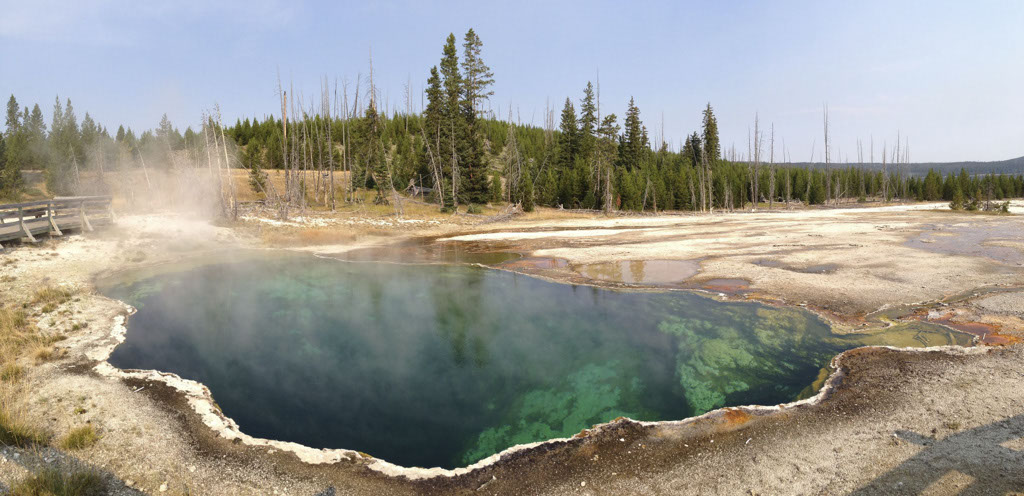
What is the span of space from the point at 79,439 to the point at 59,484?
1470mm

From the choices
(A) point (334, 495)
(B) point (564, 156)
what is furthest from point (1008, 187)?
(A) point (334, 495)

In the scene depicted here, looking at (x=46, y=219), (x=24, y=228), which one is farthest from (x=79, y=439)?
(x=46, y=219)

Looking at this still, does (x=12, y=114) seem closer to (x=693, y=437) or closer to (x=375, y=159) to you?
(x=375, y=159)

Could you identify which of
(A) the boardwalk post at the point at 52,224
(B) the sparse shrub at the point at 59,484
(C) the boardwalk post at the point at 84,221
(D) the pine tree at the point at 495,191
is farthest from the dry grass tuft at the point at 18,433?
(D) the pine tree at the point at 495,191

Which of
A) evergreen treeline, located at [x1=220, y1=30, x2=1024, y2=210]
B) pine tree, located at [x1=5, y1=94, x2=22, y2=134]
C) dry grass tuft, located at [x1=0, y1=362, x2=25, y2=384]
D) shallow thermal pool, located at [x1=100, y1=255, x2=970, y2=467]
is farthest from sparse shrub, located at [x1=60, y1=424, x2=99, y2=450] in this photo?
pine tree, located at [x1=5, y1=94, x2=22, y2=134]

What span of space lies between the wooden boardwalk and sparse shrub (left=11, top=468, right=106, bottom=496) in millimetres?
17029

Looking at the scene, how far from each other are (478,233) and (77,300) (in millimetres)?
21547

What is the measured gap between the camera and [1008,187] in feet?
242

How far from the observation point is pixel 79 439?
18.5 feet

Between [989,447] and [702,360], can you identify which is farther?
[702,360]

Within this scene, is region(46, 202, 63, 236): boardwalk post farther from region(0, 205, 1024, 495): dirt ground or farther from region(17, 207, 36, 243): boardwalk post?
region(0, 205, 1024, 495): dirt ground

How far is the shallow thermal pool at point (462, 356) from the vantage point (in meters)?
7.16

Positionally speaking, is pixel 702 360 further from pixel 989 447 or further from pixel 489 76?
pixel 489 76

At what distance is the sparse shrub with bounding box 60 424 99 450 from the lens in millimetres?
5539
